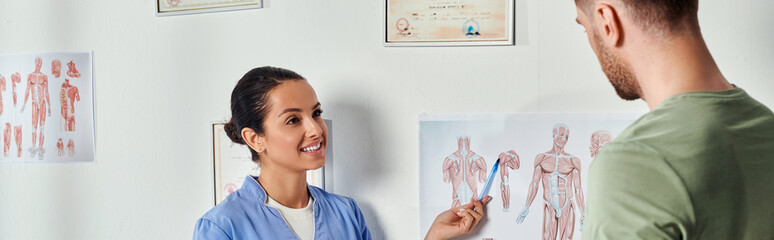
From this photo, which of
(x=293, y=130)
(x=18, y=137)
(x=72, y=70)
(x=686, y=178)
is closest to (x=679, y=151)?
(x=686, y=178)

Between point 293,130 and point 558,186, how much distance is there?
472 millimetres

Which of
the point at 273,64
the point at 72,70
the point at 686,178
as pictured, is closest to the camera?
the point at 686,178

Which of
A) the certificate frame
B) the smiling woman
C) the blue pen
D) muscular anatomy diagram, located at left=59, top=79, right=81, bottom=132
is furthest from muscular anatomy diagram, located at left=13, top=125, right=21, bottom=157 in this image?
the blue pen

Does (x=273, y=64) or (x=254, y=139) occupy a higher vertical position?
(x=273, y=64)

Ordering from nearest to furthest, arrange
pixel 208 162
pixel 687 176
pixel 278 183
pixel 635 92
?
pixel 687 176 < pixel 635 92 < pixel 278 183 < pixel 208 162

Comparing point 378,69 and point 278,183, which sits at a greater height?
point 378,69

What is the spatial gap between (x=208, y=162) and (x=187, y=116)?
0.10 meters

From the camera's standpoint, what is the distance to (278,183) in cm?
107

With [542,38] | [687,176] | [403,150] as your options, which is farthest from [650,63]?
[403,150]

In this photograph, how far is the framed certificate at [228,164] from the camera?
A: 3.92ft

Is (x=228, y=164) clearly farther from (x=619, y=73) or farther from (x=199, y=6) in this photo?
(x=619, y=73)

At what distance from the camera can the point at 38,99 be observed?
4.32ft

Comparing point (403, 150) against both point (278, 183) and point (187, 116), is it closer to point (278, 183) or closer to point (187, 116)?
point (278, 183)

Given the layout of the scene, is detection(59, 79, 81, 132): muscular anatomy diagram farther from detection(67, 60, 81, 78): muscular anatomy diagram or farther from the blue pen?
the blue pen
